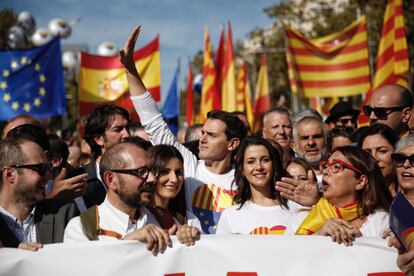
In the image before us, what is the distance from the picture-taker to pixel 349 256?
11.8ft

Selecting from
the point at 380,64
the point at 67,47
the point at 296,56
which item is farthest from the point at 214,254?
the point at 67,47

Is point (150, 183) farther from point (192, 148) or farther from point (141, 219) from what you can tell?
point (192, 148)

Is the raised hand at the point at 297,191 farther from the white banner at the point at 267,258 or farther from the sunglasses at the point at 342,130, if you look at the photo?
the sunglasses at the point at 342,130

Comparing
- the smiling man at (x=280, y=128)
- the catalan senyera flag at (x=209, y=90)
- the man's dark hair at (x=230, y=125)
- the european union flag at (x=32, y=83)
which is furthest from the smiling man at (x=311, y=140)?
the european union flag at (x=32, y=83)

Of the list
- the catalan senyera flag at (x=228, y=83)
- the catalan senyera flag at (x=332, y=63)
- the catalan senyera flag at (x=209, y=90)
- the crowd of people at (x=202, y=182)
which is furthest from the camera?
the catalan senyera flag at (x=209, y=90)

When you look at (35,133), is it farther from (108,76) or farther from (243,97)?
(243,97)

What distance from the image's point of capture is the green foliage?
97.8ft

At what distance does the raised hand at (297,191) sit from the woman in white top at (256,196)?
19 centimetres

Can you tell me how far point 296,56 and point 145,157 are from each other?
702 cm

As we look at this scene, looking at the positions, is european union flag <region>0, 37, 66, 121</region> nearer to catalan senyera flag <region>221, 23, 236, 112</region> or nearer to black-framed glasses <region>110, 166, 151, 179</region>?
catalan senyera flag <region>221, 23, 236, 112</region>

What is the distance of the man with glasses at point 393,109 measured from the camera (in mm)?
5715

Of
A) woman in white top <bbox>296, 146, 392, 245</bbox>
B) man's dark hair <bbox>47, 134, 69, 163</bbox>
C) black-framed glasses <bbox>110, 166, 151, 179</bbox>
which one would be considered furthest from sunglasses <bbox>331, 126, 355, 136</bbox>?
black-framed glasses <bbox>110, 166, 151, 179</bbox>

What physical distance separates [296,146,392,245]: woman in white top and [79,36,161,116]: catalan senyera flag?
7907 millimetres

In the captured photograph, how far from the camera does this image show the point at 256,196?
15.1ft
